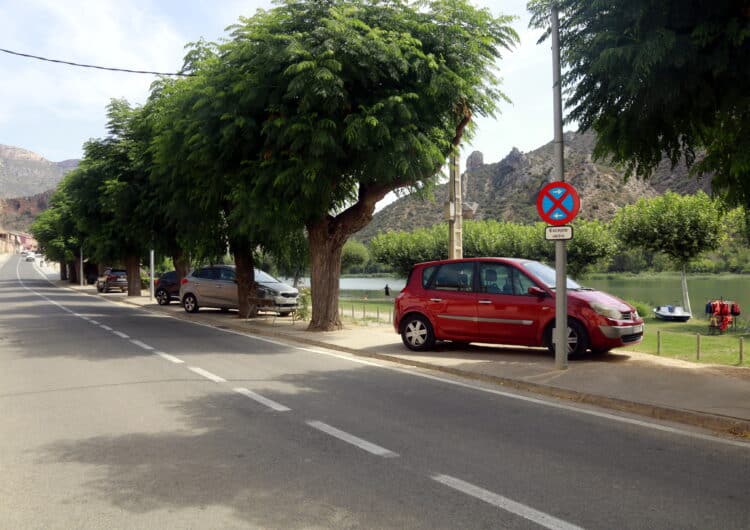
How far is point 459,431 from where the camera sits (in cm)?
690

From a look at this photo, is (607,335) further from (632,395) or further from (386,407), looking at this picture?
(386,407)

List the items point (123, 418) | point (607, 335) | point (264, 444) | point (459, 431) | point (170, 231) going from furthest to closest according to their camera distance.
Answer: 1. point (170, 231)
2. point (607, 335)
3. point (123, 418)
4. point (459, 431)
5. point (264, 444)

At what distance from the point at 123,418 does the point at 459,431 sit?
3.52 m

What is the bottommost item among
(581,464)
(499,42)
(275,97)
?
(581,464)

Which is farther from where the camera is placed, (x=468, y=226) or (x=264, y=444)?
(x=468, y=226)

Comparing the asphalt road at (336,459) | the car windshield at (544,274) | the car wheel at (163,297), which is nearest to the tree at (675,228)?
the car wheel at (163,297)

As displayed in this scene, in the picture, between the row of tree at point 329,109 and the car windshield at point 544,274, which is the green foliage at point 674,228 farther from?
the car windshield at point 544,274

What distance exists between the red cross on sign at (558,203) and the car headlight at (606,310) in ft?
5.51

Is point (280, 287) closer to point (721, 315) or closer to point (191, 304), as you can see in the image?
point (191, 304)

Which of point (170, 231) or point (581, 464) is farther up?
point (170, 231)

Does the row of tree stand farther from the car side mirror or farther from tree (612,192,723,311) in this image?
tree (612,192,723,311)

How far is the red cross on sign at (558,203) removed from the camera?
412 inches

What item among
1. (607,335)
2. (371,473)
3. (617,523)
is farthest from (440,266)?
(617,523)

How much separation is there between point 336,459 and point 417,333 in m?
7.76
